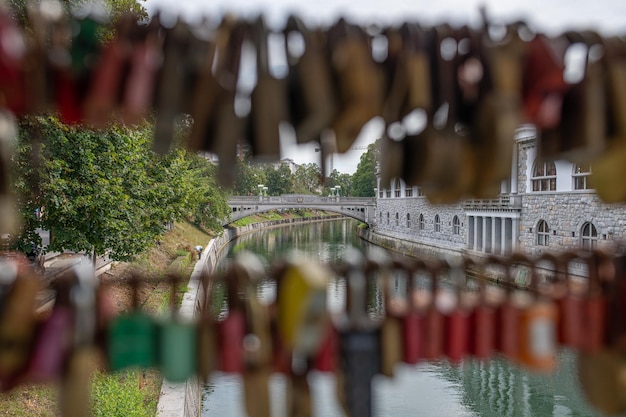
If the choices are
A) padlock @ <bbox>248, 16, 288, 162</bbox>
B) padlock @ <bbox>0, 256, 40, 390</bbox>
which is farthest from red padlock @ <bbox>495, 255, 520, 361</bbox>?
padlock @ <bbox>0, 256, 40, 390</bbox>

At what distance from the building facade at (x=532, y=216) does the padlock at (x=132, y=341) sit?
9502 millimetres

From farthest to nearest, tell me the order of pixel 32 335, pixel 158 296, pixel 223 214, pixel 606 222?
pixel 223 214, pixel 606 222, pixel 158 296, pixel 32 335

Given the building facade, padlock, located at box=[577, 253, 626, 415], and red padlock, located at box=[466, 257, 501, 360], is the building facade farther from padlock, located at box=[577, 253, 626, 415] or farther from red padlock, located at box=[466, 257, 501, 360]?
red padlock, located at box=[466, 257, 501, 360]

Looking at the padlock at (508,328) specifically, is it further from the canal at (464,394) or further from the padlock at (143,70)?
the canal at (464,394)

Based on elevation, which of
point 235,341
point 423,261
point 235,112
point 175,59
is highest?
point 175,59

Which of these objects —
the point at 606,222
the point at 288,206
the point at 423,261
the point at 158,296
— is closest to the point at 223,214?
the point at 288,206

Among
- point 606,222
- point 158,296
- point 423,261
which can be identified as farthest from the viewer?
point 606,222

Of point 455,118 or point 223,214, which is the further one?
point 223,214

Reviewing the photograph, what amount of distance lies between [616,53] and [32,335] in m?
1.79

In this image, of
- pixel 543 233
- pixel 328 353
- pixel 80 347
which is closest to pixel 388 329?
pixel 328 353

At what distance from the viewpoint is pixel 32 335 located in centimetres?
128

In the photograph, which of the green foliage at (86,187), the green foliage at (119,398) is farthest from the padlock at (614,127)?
the green foliage at (86,187)

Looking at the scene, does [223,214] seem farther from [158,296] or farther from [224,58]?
[224,58]

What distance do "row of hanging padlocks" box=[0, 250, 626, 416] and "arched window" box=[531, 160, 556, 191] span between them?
15.5m
